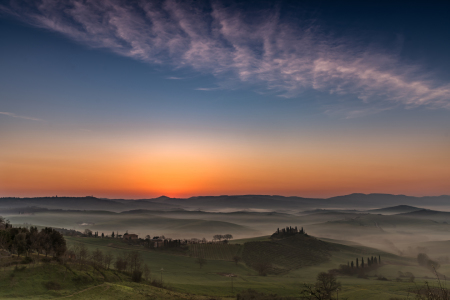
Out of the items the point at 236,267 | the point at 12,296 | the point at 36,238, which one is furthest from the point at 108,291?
the point at 236,267

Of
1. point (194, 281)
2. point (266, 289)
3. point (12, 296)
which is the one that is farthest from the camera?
point (194, 281)

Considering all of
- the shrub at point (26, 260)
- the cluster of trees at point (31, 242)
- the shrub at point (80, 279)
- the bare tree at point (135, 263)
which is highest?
the cluster of trees at point (31, 242)

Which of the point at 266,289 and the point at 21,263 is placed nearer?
the point at 21,263

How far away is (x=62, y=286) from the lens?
73.4 meters

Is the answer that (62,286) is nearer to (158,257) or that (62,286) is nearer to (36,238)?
(36,238)

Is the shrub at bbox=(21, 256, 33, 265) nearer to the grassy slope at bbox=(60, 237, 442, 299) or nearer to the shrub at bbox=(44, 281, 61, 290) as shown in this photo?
the shrub at bbox=(44, 281, 61, 290)

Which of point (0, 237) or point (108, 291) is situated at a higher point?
point (0, 237)

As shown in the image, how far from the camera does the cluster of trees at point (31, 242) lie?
9162 centimetres

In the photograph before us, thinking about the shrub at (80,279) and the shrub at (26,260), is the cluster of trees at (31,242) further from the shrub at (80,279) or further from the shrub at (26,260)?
the shrub at (80,279)

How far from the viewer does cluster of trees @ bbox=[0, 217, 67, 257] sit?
9162 centimetres

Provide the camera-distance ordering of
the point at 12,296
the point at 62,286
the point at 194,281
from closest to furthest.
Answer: the point at 12,296, the point at 62,286, the point at 194,281

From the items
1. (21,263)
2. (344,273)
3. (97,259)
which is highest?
(21,263)

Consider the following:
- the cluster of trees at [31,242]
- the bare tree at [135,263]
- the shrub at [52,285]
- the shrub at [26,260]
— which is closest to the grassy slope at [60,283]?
the shrub at [52,285]

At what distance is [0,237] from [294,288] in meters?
112
